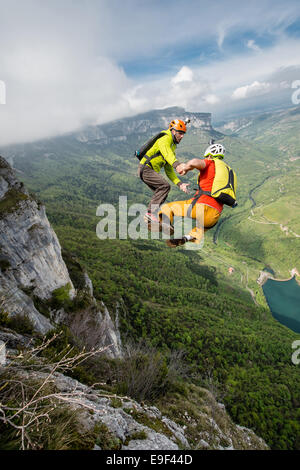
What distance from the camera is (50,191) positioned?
179375 mm

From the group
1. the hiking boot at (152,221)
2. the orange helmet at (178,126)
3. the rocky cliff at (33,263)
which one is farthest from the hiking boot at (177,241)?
the rocky cliff at (33,263)

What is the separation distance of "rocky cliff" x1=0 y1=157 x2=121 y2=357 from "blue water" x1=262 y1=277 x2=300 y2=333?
89.6 metres

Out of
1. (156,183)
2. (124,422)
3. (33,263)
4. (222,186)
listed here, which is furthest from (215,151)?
(33,263)

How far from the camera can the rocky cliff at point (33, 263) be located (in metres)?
16.0

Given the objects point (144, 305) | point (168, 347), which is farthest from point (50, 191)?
point (168, 347)

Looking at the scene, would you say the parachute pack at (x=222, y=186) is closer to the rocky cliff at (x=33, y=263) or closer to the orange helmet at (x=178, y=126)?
the orange helmet at (x=178, y=126)

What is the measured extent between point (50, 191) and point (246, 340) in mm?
183922

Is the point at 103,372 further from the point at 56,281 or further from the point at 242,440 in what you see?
the point at 56,281

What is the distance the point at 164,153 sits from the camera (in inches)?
209

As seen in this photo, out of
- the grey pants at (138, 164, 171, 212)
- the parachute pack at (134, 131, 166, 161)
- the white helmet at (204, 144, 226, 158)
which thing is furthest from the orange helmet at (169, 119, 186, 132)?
the grey pants at (138, 164, 171, 212)

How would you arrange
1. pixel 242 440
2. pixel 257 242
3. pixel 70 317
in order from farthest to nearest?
pixel 257 242 → pixel 70 317 → pixel 242 440

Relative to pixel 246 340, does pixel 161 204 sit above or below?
above

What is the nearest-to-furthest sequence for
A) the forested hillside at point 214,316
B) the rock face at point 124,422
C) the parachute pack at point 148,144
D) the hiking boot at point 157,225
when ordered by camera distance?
1. the rock face at point 124,422
2. the parachute pack at point 148,144
3. the hiking boot at point 157,225
4. the forested hillside at point 214,316

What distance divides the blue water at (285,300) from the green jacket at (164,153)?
98803 mm
